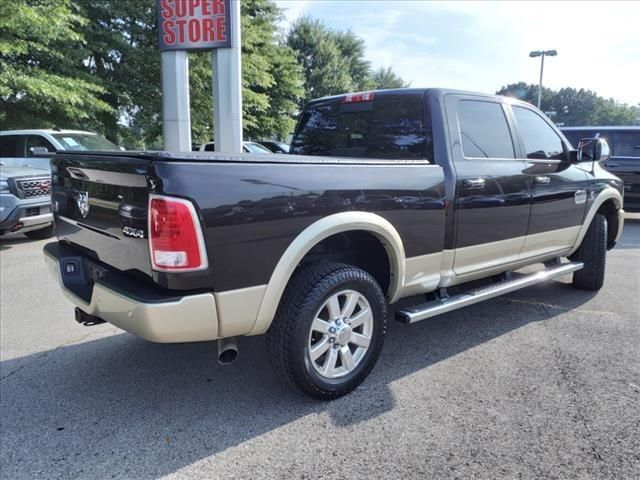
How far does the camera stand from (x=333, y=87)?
3159cm

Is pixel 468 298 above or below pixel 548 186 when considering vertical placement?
below

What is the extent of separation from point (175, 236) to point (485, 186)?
90.2 inches

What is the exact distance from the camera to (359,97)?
3.82 meters

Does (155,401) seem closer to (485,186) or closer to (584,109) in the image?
(485,186)

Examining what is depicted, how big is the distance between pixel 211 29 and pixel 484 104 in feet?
25.5

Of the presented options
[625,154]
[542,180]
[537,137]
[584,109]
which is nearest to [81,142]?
[537,137]

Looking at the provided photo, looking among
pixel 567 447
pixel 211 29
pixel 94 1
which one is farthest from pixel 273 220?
pixel 94 1

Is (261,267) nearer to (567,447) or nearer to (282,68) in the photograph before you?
(567,447)

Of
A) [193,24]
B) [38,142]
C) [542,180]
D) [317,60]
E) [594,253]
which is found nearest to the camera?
[542,180]

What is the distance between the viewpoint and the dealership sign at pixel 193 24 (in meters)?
9.87

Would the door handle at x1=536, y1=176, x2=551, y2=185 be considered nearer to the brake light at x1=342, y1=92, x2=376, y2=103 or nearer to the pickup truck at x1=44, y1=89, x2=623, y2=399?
the pickup truck at x1=44, y1=89, x2=623, y2=399

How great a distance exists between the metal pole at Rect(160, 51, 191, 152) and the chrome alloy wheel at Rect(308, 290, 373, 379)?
881 centimetres

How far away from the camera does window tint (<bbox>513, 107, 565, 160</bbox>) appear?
4.08 metres

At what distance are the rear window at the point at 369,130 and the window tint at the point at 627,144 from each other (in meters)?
8.21
